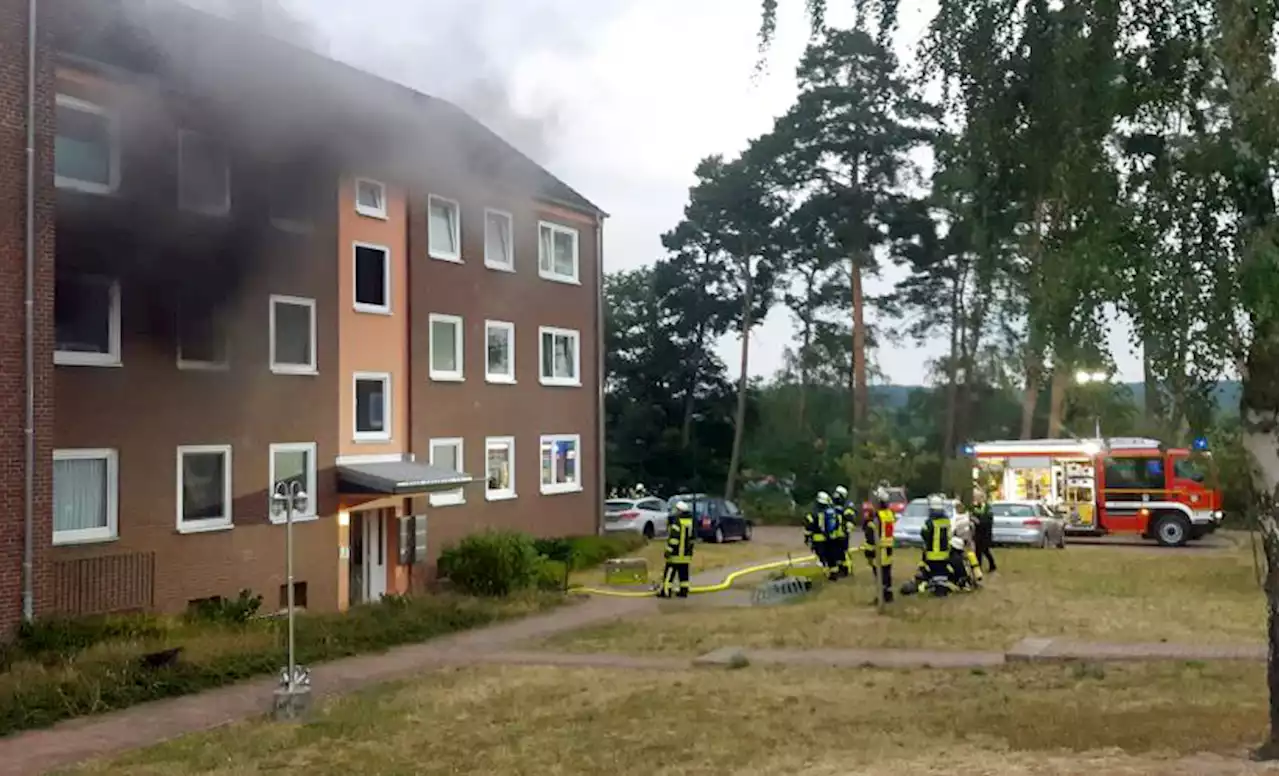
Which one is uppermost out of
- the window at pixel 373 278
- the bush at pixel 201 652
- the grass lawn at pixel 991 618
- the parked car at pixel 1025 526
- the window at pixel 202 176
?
the window at pixel 202 176

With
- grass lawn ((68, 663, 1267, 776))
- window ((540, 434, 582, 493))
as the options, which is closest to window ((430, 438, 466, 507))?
window ((540, 434, 582, 493))

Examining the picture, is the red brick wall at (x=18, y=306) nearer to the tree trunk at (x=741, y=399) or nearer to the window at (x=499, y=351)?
the window at (x=499, y=351)

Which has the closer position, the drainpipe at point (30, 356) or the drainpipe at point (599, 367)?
the drainpipe at point (30, 356)

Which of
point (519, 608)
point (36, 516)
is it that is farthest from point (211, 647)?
point (519, 608)

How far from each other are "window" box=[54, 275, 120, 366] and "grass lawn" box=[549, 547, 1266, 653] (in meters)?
6.62

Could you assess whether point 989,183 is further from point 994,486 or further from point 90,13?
point 994,486

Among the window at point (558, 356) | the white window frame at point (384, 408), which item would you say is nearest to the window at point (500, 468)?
the window at point (558, 356)

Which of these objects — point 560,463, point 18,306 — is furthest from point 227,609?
point 560,463

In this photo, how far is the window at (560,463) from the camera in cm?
2686

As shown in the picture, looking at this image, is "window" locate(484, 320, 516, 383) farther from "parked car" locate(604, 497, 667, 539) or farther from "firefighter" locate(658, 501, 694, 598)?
"parked car" locate(604, 497, 667, 539)

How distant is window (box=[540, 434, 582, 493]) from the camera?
2686 cm

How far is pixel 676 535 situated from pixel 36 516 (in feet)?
31.5

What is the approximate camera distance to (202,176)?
687 inches

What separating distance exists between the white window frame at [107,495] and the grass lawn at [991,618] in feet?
18.5
